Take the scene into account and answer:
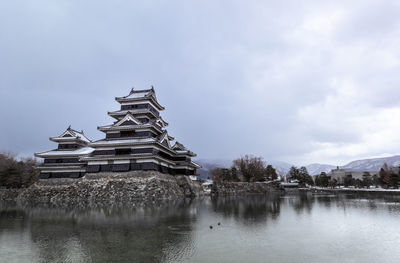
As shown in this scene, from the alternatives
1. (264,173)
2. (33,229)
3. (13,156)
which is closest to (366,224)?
(33,229)

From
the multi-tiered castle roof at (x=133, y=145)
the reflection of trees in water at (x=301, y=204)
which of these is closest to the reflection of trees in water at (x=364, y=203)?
the reflection of trees in water at (x=301, y=204)

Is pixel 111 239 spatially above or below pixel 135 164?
below

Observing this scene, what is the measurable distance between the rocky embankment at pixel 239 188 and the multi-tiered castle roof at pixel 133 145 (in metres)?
12.5

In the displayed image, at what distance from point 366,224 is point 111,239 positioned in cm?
1652

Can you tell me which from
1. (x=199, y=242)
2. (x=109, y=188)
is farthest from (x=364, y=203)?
(x=109, y=188)

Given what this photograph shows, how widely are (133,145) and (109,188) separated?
7.26 m

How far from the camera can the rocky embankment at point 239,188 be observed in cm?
5488

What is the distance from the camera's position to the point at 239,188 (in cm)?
5775

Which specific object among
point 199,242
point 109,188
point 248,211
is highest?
point 109,188

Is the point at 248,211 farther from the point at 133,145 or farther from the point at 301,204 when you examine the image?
the point at 133,145

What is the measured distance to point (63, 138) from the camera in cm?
4384

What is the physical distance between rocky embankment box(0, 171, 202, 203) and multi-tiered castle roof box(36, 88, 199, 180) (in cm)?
174

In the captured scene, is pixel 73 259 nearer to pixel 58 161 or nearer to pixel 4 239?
pixel 4 239

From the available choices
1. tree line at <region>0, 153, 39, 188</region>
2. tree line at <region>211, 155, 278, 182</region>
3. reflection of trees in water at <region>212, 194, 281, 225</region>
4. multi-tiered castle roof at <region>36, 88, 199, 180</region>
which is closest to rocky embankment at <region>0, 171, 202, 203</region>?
multi-tiered castle roof at <region>36, 88, 199, 180</region>
